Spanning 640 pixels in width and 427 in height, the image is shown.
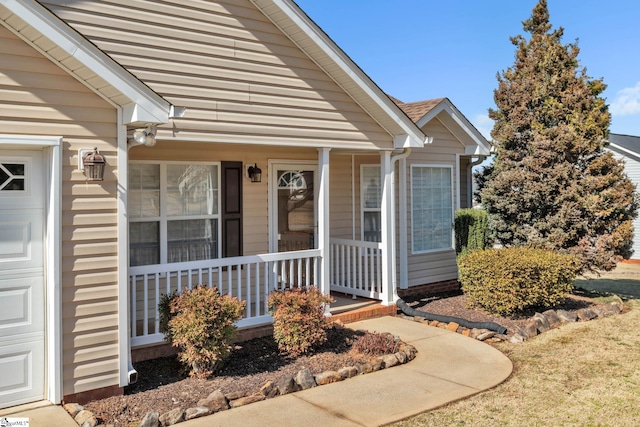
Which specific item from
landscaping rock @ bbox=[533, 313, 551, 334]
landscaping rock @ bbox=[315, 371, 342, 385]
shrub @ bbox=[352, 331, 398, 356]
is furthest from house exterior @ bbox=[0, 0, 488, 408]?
landscaping rock @ bbox=[533, 313, 551, 334]

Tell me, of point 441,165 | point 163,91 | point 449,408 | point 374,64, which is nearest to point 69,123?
point 163,91

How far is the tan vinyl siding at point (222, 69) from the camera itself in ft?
20.7

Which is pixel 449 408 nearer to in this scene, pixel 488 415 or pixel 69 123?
pixel 488 415

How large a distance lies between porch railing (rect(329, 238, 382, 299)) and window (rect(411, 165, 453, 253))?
1.42m

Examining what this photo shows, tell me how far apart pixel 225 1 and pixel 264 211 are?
130 inches

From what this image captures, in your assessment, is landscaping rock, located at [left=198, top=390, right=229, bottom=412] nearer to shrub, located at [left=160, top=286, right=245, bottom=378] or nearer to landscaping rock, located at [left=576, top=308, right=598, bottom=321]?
shrub, located at [left=160, top=286, right=245, bottom=378]

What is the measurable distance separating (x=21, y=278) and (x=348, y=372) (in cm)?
355

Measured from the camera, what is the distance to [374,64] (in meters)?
27.2

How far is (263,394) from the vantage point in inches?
220

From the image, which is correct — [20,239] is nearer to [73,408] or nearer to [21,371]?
[21,371]

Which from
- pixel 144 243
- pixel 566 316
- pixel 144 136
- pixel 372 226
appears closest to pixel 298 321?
pixel 144 243

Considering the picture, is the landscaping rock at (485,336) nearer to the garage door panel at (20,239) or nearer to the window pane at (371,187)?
the window pane at (371,187)

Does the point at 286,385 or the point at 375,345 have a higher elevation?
the point at 375,345

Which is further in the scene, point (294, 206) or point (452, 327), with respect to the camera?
point (294, 206)
